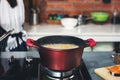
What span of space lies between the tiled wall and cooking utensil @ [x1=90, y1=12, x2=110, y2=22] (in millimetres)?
134

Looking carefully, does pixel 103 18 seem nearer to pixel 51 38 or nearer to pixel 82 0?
pixel 82 0

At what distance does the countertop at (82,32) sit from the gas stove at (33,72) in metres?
1.27

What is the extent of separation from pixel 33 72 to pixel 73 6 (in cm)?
198

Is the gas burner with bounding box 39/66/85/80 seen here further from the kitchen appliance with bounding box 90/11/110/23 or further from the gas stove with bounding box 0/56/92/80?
the kitchen appliance with bounding box 90/11/110/23

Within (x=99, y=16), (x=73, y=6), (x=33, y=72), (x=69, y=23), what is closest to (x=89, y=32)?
(x=69, y=23)

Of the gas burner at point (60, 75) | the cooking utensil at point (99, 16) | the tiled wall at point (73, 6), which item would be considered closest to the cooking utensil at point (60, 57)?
the gas burner at point (60, 75)

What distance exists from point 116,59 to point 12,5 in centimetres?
128

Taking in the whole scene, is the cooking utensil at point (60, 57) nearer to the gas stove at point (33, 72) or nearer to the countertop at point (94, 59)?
the gas stove at point (33, 72)

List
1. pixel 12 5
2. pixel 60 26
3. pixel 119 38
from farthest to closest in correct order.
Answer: pixel 60 26
pixel 119 38
pixel 12 5

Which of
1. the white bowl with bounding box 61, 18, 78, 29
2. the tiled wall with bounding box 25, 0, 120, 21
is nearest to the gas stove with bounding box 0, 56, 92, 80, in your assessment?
the white bowl with bounding box 61, 18, 78, 29

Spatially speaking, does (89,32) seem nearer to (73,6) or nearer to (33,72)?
(73,6)

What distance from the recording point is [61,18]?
9.95 feet

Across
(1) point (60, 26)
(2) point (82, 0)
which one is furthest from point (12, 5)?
(2) point (82, 0)

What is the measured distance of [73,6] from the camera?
3.12m
